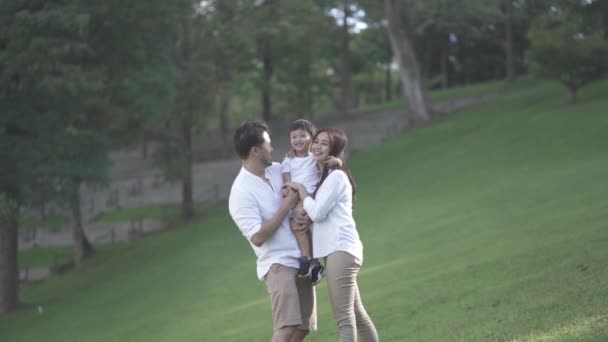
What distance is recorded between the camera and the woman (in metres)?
5.90

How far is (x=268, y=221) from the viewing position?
19.4ft

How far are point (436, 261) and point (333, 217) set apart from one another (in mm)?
9675

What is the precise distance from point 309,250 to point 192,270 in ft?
51.2

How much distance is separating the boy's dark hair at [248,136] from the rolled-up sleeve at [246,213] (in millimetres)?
314

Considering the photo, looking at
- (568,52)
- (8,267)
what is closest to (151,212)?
(8,267)

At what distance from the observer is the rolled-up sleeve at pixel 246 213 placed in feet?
19.3

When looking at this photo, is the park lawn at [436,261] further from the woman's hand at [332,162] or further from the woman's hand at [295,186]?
the woman's hand at [295,186]

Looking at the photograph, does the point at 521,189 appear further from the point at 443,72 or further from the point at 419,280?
the point at 443,72

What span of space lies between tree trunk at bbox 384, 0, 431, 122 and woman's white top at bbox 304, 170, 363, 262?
37.0 m

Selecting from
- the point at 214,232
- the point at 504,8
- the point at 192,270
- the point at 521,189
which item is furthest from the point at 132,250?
the point at 504,8

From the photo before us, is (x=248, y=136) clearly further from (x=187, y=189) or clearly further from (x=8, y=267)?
(x=187, y=189)

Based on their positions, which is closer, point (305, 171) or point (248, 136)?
point (248, 136)

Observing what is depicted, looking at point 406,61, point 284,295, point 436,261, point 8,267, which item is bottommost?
point 8,267

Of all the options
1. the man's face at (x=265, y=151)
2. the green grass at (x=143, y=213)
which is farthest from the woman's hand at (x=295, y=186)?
the green grass at (x=143, y=213)
